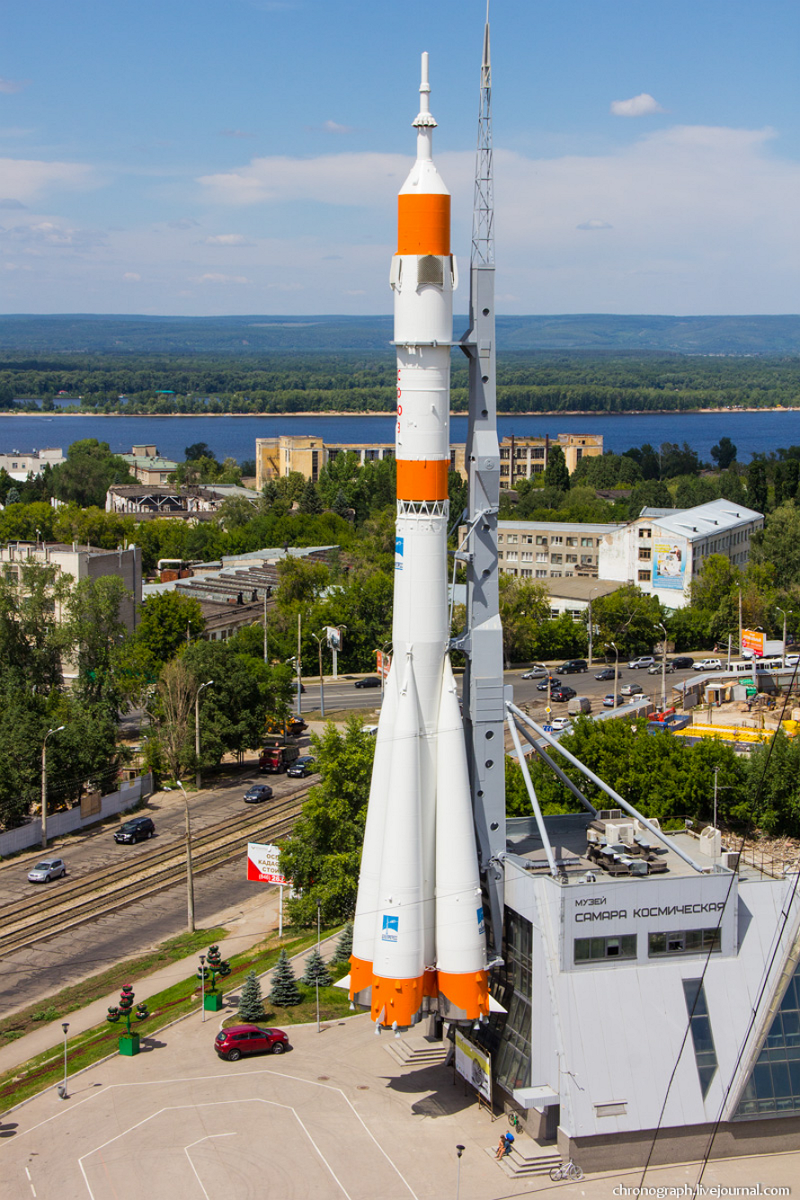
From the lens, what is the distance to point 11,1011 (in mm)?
40250

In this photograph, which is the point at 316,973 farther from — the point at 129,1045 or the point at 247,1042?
the point at 129,1045

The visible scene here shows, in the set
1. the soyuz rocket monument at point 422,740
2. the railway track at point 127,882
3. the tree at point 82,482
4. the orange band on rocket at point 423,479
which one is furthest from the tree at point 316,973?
the tree at point 82,482

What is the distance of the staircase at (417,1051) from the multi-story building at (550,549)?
264ft

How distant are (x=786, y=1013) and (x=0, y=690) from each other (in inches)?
1757

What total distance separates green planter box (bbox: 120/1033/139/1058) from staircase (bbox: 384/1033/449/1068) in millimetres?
6779

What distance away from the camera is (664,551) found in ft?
344

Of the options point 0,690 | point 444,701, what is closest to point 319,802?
point 444,701

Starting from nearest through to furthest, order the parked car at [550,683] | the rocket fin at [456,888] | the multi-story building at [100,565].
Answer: the rocket fin at [456,888]
the parked car at [550,683]
the multi-story building at [100,565]

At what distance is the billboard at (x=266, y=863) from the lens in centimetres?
4509

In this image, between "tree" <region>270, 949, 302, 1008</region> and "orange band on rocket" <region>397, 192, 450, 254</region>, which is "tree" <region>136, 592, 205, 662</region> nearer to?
"tree" <region>270, 949, 302, 1008</region>

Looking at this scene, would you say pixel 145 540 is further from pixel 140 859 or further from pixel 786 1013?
pixel 786 1013

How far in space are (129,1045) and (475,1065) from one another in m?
9.65

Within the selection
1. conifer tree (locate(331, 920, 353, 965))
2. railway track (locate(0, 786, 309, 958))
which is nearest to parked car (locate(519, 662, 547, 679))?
railway track (locate(0, 786, 309, 958))

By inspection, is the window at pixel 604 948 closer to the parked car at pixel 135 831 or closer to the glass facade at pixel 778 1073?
the glass facade at pixel 778 1073
